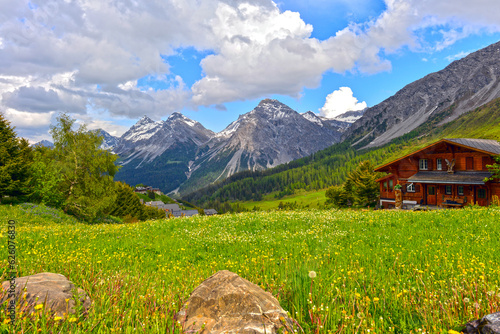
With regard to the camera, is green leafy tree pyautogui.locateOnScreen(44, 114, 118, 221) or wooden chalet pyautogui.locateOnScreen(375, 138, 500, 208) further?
green leafy tree pyautogui.locateOnScreen(44, 114, 118, 221)

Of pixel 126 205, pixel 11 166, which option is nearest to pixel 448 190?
pixel 11 166

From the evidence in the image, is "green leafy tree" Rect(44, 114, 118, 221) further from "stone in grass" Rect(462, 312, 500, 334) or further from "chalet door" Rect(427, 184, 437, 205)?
"chalet door" Rect(427, 184, 437, 205)

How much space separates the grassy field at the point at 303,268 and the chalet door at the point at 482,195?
30.3 metres

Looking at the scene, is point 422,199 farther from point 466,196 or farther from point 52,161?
point 52,161

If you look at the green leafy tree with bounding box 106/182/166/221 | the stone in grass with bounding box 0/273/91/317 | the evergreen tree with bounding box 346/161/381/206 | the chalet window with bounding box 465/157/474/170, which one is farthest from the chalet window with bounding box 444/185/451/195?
the green leafy tree with bounding box 106/182/166/221

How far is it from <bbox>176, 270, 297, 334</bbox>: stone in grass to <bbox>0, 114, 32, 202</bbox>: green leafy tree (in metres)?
42.2

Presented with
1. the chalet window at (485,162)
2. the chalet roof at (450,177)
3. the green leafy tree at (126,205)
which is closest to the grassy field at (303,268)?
the chalet roof at (450,177)

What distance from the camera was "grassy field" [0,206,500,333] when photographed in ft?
13.3

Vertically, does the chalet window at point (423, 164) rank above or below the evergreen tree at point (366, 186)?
above

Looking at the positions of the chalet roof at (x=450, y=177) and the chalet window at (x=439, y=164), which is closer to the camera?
the chalet roof at (x=450, y=177)

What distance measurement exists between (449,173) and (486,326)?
4733 cm

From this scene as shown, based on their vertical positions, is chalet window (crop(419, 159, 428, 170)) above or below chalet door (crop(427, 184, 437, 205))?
above

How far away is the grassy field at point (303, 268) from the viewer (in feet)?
13.3

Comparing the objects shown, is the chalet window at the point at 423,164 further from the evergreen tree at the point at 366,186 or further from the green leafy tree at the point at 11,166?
the green leafy tree at the point at 11,166
